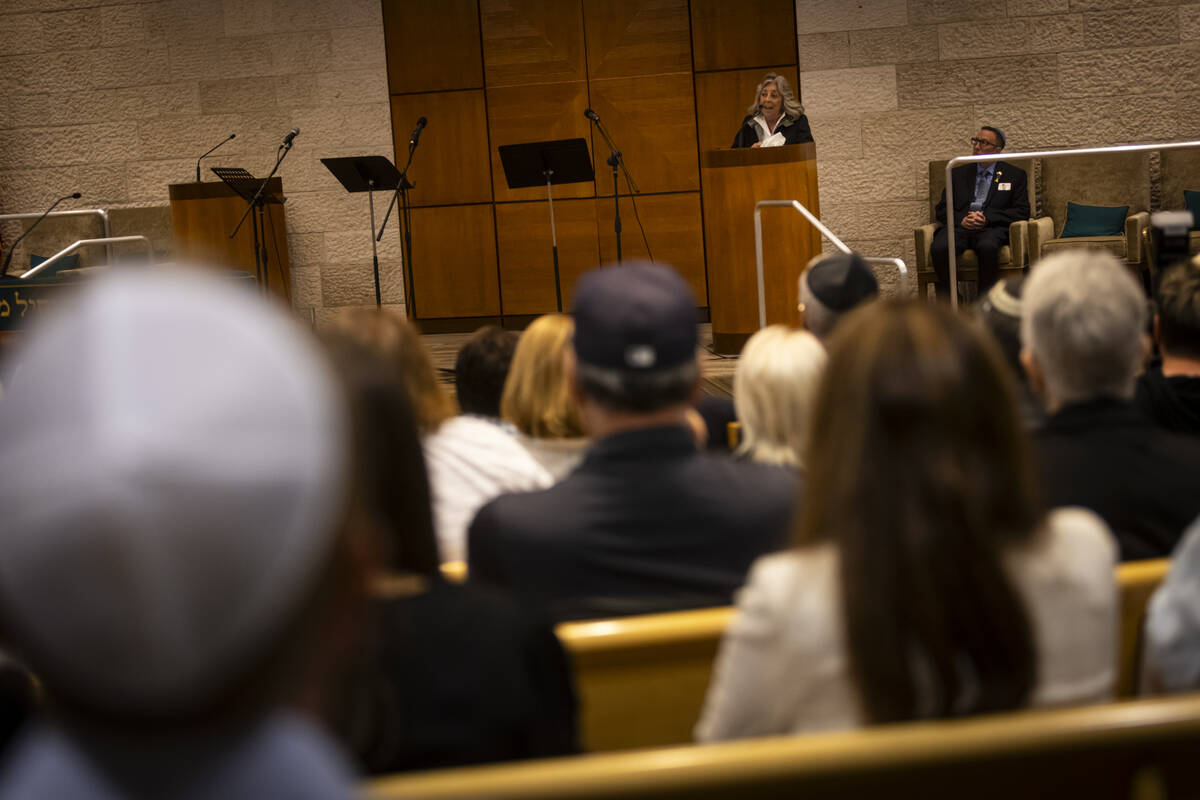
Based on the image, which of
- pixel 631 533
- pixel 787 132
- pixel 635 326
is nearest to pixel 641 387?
pixel 635 326

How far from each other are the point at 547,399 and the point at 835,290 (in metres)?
0.91

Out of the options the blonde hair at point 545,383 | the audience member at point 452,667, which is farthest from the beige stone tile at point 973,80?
the audience member at point 452,667

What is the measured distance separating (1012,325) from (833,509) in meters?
1.62

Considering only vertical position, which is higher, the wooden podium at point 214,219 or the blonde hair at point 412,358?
the wooden podium at point 214,219

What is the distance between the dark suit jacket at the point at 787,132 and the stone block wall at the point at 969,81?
1.16m

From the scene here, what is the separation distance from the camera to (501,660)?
3.92ft

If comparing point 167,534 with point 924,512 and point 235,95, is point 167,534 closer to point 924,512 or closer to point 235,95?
point 924,512

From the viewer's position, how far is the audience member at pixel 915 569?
3.71ft

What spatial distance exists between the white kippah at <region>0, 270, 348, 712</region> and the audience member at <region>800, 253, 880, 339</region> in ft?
8.33

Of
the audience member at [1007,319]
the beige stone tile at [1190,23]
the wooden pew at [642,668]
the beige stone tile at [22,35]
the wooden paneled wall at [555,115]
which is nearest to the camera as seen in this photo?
the wooden pew at [642,668]

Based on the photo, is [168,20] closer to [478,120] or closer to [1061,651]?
[478,120]

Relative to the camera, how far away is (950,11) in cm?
850

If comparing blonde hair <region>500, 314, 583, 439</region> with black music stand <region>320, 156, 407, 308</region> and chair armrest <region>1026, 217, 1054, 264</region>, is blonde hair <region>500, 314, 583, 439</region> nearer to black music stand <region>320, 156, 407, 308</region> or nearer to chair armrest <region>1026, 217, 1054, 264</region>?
black music stand <region>320, 156, 407, 308</region>

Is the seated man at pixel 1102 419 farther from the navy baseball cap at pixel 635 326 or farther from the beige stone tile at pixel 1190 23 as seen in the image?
the beige stone tile at pixel 1190 23
